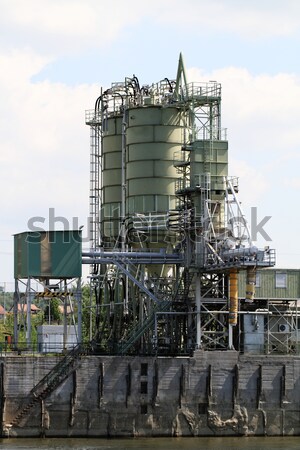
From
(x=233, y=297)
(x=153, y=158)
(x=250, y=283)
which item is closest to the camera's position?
(x=250, y=283)

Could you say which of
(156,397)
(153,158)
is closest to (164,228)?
(153,158)

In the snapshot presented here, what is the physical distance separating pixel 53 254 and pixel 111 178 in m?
16.8

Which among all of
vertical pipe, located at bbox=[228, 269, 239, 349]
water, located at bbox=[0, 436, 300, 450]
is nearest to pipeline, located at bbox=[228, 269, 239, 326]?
vertical pipe, located at bbox=[228, 269, 239, 349]

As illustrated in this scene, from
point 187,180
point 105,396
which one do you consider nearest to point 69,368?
point 105,396

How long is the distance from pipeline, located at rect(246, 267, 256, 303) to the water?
800 centimetres

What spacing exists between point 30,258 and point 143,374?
35.7 feet

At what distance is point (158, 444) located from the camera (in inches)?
2714

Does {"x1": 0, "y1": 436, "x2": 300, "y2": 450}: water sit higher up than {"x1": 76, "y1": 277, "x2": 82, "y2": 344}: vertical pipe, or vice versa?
{"x1": 76, "y1": 277, "x2": 82, "y2": 344}: vertical pipe

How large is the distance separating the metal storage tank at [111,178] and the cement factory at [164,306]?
100 mm

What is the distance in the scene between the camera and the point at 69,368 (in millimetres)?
72000

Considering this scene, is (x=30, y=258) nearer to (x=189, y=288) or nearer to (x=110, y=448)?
(x=189, y=288)

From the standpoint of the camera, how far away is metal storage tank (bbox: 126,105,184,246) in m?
88.5

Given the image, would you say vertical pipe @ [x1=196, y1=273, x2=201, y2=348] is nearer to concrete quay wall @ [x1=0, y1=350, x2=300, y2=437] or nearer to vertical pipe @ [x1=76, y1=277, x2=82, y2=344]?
concrete quay wall @ [x1=0, y1=350, x2=300, y2=437]

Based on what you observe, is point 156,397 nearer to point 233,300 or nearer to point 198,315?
point 198,315
